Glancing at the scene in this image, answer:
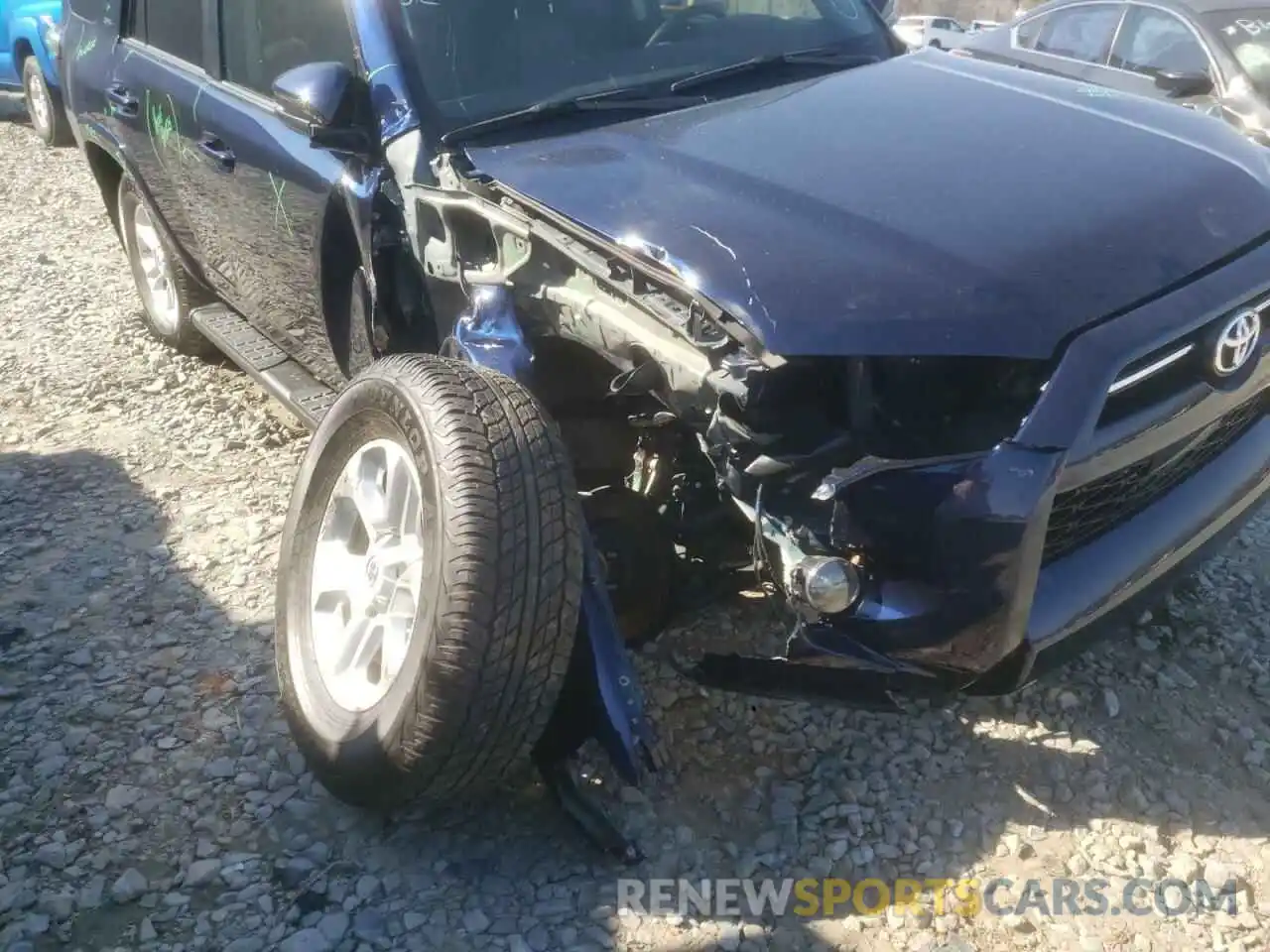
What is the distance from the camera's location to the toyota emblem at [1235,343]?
2387 mm

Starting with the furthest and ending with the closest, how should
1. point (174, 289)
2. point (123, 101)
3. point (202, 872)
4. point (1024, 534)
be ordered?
point (174, 289), point (123, 101), point (202, 872), point (1024, 534)

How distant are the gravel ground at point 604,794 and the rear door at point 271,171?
2.61ft

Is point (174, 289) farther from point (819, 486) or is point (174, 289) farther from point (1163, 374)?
point (1163, 374)

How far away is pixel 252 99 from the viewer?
366 cm

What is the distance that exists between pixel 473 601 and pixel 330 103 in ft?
4.52

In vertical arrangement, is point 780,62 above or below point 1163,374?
above

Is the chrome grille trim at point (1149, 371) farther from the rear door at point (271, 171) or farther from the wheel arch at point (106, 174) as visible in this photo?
the wheel arch at point (106, 174)

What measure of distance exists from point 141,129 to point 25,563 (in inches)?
69.1

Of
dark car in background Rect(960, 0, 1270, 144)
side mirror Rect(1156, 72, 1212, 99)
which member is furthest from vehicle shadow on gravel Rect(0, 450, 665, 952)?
side mirror Rect(1156, 72, 1212, 99)

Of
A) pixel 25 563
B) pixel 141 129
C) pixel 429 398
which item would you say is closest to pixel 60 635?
pixel 25 563

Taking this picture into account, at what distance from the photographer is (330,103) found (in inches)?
114

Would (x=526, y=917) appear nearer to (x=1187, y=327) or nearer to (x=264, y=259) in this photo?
(x=1187, y=327)

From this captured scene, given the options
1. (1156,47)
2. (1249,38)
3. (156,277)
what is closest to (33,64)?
(156,277)

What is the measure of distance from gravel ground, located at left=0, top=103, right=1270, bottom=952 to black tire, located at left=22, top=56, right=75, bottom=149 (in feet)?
21.1
